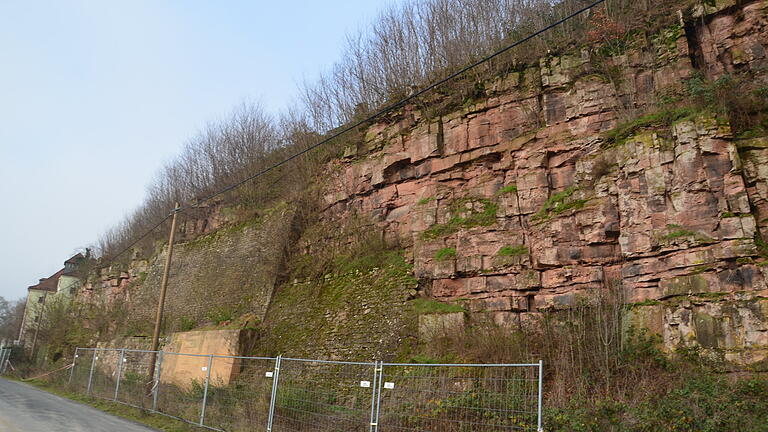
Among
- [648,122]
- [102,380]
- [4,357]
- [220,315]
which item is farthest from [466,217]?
[4,357]

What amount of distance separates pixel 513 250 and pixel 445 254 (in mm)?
1959

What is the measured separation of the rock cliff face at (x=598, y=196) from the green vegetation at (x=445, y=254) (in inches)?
1.6

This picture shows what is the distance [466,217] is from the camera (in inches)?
573

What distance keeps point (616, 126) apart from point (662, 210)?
108 inches

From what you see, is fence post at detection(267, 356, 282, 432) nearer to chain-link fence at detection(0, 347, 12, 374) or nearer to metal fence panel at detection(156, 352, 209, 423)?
metal fence panel at detection(156, 352, 209, 423)

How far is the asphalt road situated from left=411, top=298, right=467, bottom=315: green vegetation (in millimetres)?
6783

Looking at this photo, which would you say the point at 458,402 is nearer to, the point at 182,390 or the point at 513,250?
the point at 513,250

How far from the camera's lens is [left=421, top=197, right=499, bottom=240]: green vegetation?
46.1ft

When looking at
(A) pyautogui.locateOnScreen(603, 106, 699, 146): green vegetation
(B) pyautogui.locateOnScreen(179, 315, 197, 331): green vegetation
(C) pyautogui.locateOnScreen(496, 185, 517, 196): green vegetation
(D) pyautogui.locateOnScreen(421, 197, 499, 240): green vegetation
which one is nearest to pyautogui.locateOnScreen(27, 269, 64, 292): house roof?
(B) pyautogui.locateOnScreen(179, 315, 197, 331): green vegetation

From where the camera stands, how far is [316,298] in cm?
1692

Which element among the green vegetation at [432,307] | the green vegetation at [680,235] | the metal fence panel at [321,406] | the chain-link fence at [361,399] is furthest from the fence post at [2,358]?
the green vegetation at [680,235]

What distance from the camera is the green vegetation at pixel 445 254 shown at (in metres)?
13.9

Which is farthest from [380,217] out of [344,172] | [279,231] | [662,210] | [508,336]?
[662,210]

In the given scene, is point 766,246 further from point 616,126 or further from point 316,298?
point 316,298
